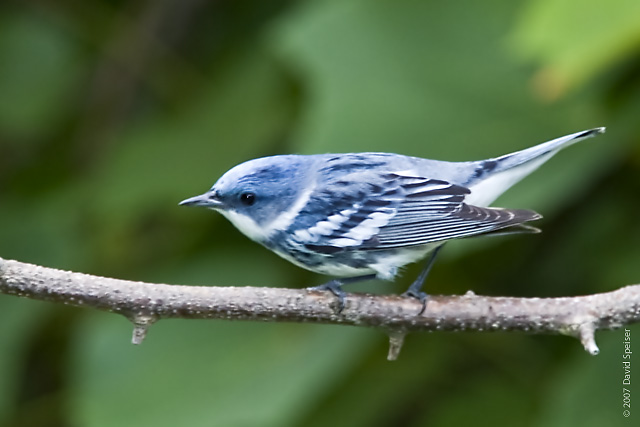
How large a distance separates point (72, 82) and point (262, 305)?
114 inches

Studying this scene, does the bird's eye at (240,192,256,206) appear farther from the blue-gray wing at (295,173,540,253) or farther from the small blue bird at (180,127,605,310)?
the blue-gray wing at (295,173,540,253)

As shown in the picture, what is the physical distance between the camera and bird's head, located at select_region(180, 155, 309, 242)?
7.64 ft

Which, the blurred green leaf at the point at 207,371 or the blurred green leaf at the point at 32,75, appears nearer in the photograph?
the blurred green leaf at the point at 207,371

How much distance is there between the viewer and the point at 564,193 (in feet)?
10.4

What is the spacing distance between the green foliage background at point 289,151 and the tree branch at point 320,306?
834mm

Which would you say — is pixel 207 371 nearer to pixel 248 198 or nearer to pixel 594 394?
pixel 248 198

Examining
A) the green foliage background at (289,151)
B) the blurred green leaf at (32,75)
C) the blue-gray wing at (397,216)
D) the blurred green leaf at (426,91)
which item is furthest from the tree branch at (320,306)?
the blurred green leaf at (32,75)

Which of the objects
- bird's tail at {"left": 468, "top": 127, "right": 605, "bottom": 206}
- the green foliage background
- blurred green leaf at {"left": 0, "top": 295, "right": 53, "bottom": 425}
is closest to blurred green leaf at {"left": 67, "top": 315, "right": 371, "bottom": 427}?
the green foliage background

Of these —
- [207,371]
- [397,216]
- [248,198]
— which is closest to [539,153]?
[397,216]

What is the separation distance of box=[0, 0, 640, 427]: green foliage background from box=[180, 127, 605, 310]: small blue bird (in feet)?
1.43

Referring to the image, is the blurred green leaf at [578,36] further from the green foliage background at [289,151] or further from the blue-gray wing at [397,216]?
the blue-gray wing at [397,216]

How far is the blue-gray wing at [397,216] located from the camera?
243 cm

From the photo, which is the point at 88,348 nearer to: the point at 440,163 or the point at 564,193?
the point at 440,163

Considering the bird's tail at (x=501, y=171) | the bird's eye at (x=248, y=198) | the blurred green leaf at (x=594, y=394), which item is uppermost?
the bird's tail at (x=501, y=171)
